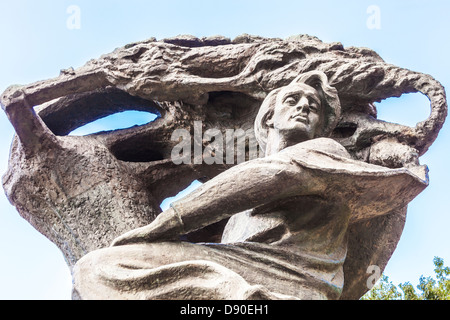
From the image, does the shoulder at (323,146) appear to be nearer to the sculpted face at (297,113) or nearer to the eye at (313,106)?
the sculpted face at (297,113)

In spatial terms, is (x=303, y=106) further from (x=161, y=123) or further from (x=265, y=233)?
(x=161, y=123)

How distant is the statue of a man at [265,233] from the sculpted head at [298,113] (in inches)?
7.6

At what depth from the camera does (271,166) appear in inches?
206

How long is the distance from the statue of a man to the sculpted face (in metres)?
0.17

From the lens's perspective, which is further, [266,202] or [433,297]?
[433,297]

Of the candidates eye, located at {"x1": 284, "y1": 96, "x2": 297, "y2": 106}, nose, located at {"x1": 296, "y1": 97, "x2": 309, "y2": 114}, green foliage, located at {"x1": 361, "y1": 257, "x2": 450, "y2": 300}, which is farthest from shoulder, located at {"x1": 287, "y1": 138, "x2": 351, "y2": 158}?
green foliage, located at {"x1": 361, "y1": 257, "x2": 450, "y2": 300}

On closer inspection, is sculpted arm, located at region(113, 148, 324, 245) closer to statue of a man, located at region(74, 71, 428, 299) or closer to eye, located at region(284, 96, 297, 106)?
statue of a man, located at region(74, 71, 428, 299)

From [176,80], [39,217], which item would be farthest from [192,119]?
[39,217]

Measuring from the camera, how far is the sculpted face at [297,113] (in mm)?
5984

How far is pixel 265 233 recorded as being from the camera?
18.1ft

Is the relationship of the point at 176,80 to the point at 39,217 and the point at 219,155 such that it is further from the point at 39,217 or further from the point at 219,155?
the point at 39,217

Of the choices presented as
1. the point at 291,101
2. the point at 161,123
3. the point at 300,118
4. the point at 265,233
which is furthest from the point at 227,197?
the point at 161,123

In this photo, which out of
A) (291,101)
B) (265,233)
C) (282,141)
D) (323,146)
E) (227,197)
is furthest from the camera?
(291,101)

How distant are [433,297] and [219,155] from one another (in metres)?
3.24
